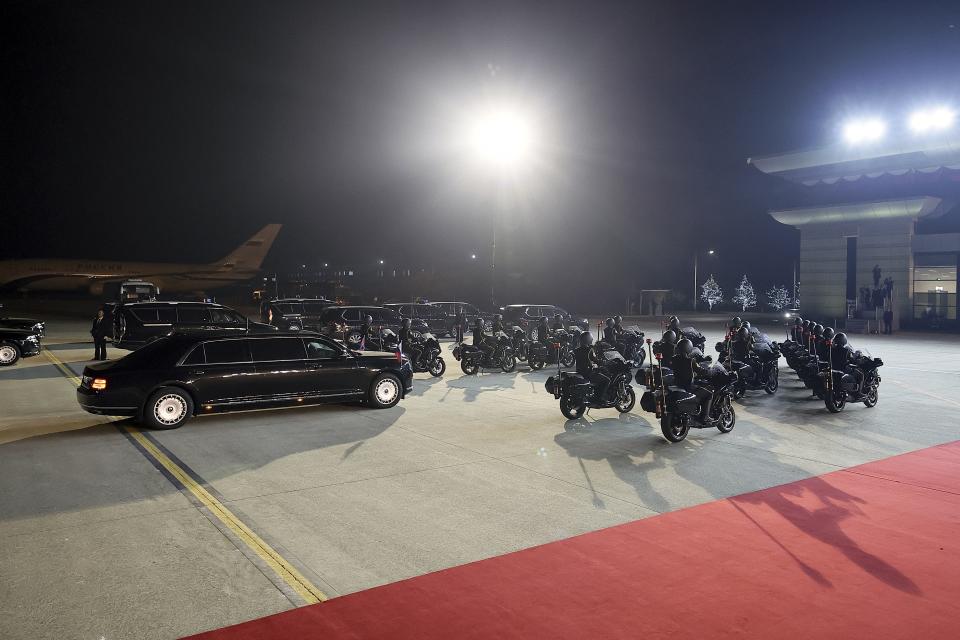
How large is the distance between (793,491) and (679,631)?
13.0ft

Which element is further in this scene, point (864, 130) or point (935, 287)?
point (935, 287)

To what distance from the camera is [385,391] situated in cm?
1310

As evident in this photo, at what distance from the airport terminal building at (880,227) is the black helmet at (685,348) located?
32.8 metres

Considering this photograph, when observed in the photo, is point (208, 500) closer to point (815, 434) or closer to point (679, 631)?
point (679, 631)

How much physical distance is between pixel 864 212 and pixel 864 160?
3247mm

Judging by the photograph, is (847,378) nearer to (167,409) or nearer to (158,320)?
(167,409)

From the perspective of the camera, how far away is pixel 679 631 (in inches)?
177

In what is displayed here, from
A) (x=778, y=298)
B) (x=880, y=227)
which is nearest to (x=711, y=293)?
(x=778, y=298)

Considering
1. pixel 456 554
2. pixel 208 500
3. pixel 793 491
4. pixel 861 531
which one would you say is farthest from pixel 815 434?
pixel 208 500

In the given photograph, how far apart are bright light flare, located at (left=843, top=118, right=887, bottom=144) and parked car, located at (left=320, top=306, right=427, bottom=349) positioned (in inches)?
1230

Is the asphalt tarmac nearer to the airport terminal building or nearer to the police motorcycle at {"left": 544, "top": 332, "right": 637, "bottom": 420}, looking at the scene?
the police motorcycle at {"left": 544, "top": 332, "right": 637, "bottom": 420}

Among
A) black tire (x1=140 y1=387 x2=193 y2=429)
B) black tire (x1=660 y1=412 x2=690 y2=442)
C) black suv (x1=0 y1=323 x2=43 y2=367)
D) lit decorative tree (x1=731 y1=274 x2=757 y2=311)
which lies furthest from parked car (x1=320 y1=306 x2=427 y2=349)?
lit decorative tree (x1=731 y1=274 x2=757 y2=311)

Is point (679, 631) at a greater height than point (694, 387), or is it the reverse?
point (694, 387)

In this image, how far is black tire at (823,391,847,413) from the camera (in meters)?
12.9
